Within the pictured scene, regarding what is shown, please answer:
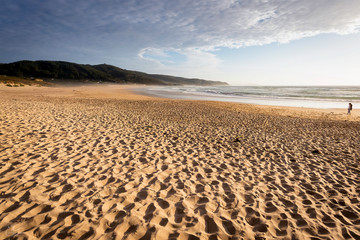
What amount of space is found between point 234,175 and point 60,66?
14660cm

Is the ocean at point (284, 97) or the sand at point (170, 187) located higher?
the ocean at point (284, 97)

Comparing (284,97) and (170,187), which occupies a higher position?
(284,97)

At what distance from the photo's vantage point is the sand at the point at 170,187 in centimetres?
307

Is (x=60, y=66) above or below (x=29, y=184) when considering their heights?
above

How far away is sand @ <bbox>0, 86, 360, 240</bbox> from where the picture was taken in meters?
3.07

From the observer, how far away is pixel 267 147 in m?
7.69

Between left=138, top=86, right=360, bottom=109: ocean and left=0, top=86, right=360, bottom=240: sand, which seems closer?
left=0, top=86, right=360, bottom=240: sand

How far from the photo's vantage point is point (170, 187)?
4336 mm

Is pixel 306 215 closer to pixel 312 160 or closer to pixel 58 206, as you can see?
pixel 312 160

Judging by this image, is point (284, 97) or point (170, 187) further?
point (284, 97)

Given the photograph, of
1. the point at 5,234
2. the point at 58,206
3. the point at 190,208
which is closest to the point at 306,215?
the point at 190,208

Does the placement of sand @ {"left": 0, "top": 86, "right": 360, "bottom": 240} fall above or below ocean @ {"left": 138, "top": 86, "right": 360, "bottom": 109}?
below

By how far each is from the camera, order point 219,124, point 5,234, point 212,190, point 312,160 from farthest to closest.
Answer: point 219,124, point 312,160, point 212,190, point 5,234

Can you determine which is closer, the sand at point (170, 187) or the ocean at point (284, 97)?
the sand at point (170, 187)
